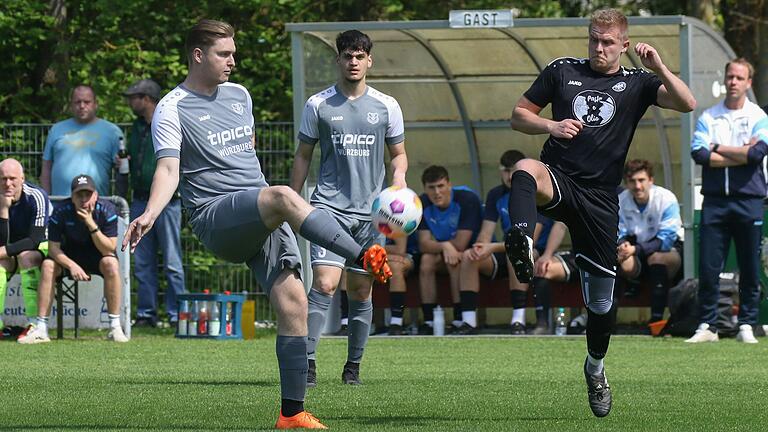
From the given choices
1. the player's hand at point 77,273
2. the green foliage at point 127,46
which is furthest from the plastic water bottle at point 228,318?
the green foliage at point 127,46

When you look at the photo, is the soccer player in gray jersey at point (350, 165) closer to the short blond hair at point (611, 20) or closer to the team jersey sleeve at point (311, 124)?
the team jersey sleeve at point (311, 124)

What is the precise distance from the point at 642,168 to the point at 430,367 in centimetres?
471

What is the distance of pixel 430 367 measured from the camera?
11.9 m

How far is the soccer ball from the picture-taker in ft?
24.6

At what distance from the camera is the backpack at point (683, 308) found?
48.8ft

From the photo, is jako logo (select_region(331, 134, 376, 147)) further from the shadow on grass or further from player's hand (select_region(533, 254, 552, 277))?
player's hand (select_region(533, 254, 552, 277))

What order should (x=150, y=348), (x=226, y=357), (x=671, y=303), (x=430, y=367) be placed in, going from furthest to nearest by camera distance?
(x=671, y=303) → (x=150, y=348) → (x=226, y=357) → (x=430, y=367)

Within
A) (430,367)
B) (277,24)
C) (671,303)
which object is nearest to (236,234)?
(430,367)

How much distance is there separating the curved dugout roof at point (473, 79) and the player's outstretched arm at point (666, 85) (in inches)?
284

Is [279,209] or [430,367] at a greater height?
[279,209]

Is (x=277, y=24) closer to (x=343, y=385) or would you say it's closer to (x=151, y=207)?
(x=343, y=385)

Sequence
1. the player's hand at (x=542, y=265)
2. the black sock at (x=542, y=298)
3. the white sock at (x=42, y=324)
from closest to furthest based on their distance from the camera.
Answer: the white sock at (x=42, y=324)
the player's hand at (x=542, y=265)
the black sock at (x=542, y=298)

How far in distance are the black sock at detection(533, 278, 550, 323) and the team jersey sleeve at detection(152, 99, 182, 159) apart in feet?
26.7

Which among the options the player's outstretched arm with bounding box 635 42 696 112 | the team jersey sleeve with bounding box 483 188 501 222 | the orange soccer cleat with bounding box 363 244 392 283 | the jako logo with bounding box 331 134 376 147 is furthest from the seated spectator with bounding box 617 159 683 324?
the orange soccer cleat with bounding box 363 244 392 283
